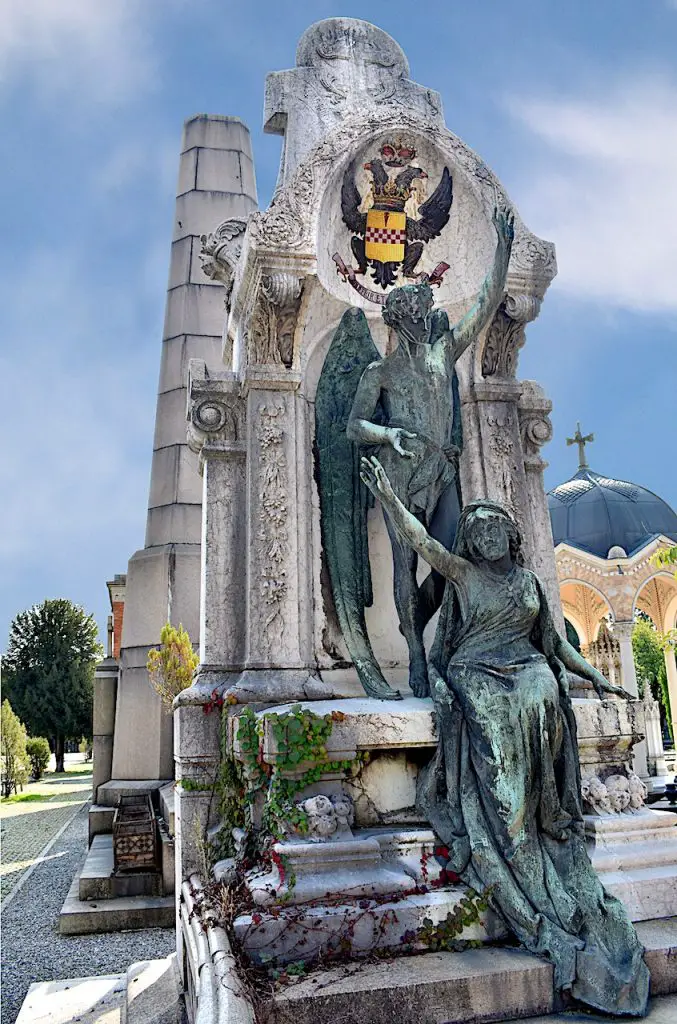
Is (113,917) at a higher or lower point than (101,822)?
lower

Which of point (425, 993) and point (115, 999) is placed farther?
point (115, 999)

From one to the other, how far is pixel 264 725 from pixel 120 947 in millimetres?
4709

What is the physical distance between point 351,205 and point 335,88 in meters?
1.02

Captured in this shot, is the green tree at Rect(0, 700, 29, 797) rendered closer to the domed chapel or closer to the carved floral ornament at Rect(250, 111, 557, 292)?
the domed chapel

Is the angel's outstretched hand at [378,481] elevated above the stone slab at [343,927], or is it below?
above

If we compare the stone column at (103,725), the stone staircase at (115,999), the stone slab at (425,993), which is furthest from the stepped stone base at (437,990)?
the stone column at (103,725)

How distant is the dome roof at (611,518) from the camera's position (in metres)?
22.4

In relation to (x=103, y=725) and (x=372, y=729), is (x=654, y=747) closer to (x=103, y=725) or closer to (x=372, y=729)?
(x=103, y=725)

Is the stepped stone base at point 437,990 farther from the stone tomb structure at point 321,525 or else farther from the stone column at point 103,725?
the stone column at point 103,725

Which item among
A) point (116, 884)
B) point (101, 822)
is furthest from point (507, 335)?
point (101, 822)

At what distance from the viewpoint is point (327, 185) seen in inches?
207

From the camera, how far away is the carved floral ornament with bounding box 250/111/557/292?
16.5ft

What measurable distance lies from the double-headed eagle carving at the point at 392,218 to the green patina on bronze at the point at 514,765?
7.07 feet

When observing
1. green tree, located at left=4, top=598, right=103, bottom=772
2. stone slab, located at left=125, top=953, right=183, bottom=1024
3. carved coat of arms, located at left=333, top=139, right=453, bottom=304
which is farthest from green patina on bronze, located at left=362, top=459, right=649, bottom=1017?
green tree, located at left=4, top=598, right=103, bottom=772
